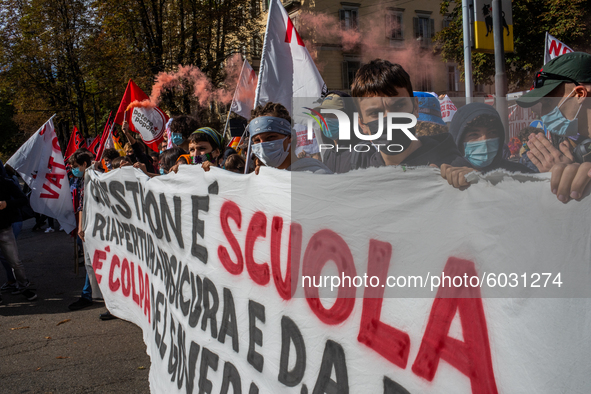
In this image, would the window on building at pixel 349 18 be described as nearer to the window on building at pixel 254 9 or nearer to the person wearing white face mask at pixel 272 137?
the window on building at pixel 254 9

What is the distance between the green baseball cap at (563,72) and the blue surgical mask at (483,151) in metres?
0.42

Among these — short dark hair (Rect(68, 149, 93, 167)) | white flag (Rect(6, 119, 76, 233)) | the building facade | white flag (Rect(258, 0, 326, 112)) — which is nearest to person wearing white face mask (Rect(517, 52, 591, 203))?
white flag (Rect(258, 0, 326, 112))

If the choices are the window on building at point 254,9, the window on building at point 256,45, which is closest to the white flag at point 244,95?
the window on building at point 256,45

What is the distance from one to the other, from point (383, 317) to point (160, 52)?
885 inches

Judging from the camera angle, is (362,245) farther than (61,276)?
No

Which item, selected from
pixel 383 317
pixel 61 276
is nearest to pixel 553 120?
pixel 383 317

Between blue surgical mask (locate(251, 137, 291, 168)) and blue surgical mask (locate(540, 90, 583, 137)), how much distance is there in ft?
4.65

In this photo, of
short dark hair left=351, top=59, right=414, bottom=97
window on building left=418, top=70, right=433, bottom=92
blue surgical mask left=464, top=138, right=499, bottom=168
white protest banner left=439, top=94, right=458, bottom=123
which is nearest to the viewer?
blue surgical mask left=464, top=138, right=499, bottom=168

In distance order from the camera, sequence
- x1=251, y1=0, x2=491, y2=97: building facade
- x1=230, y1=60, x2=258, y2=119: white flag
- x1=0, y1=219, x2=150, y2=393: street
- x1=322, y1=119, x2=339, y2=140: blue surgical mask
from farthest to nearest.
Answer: x1=251, y1=0, x2=491, y2=97: building facade → x1=230, y1=60, x2=258, y2=119: white flag → x1=0, y1=219, x2=150, y2=393: street → x1=322, y1=119, x2=339, y2=140: blue surgical mask

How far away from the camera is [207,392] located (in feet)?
8.61

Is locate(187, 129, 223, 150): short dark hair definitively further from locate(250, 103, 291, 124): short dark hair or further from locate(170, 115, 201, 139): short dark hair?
locate(250, 103, 291, 124): short dark hair

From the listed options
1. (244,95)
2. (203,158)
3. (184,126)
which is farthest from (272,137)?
(244,95)

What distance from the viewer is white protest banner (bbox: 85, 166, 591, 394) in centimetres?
A: 128

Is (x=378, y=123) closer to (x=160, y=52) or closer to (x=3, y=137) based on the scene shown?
(x=160, y=52)
